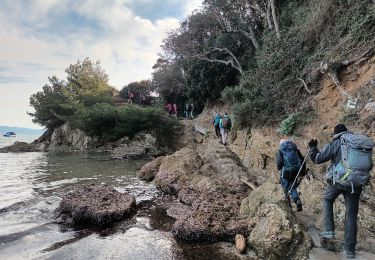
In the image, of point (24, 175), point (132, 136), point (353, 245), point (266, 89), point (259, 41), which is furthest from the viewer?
point (132, 136)

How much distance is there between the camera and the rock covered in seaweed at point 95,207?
8.99 metres

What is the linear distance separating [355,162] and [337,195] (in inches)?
31.6

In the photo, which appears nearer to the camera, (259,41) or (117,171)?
(117,171)

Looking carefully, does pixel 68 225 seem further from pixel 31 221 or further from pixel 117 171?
pixel 117 171

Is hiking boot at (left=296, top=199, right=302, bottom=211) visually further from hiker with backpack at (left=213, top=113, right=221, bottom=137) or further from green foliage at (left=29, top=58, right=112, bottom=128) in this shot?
green foliage at (left=29, top=58, right=112, bottom=128)

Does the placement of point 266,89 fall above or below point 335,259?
above

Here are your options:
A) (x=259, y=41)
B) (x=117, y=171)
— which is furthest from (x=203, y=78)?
(x=117, y=171)

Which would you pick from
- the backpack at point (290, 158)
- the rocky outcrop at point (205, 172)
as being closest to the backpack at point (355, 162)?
the backpack at point (290, 158)

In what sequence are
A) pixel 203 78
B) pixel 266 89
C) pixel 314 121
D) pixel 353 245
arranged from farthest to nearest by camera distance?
pixel 203 78 < pixel 266 89 < pixel 314 121 < pixel 353 245

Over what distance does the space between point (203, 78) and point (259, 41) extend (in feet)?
18.9

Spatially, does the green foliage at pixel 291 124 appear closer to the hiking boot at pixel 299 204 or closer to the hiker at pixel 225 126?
the hiking boot at pixel 299 204

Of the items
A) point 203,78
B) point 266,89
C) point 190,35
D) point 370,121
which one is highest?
point 190,35

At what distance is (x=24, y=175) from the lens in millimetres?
19219

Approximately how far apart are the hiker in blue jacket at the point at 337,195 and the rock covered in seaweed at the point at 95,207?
17.4 ft
